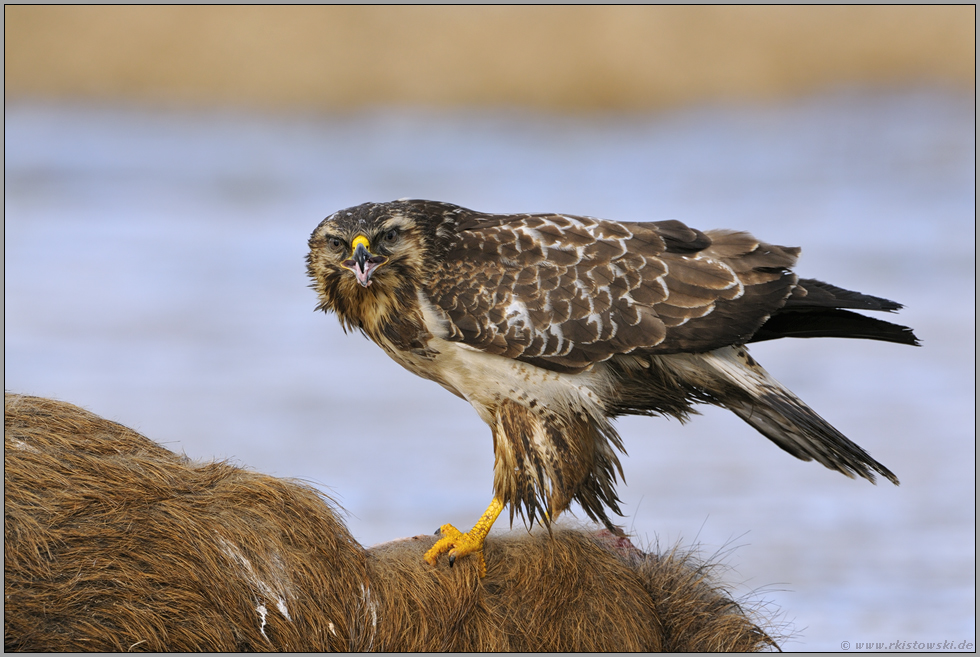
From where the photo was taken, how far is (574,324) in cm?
590

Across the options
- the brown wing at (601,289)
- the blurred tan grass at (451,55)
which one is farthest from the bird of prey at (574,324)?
the blurred tan grass at (451,55)

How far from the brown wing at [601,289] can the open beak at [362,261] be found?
0.38 meters

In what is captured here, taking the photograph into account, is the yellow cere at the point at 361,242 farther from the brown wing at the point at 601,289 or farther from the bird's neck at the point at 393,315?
the brown wing at the point at 601,289

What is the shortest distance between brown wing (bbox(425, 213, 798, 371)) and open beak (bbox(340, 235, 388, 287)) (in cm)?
38

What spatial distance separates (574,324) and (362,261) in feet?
3.83

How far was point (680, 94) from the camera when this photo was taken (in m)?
35.9

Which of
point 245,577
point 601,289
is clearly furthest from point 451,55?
point 245,577

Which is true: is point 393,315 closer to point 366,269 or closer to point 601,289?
point 366,269

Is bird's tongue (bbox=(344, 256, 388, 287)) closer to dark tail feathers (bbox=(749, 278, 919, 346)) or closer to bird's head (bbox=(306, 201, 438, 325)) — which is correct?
bird's head (bbox=(306, 201, 438, 325))

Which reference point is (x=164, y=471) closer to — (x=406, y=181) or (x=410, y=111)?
(x=406, y=181)

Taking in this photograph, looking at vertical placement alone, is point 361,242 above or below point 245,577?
above

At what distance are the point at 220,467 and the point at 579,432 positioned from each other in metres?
1.85

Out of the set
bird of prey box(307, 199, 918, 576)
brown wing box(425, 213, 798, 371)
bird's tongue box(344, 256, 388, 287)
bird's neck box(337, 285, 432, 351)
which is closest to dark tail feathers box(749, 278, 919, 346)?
bird of prey box(307, 199, 918, 576)

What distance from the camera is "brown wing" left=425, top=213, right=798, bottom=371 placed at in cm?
583
